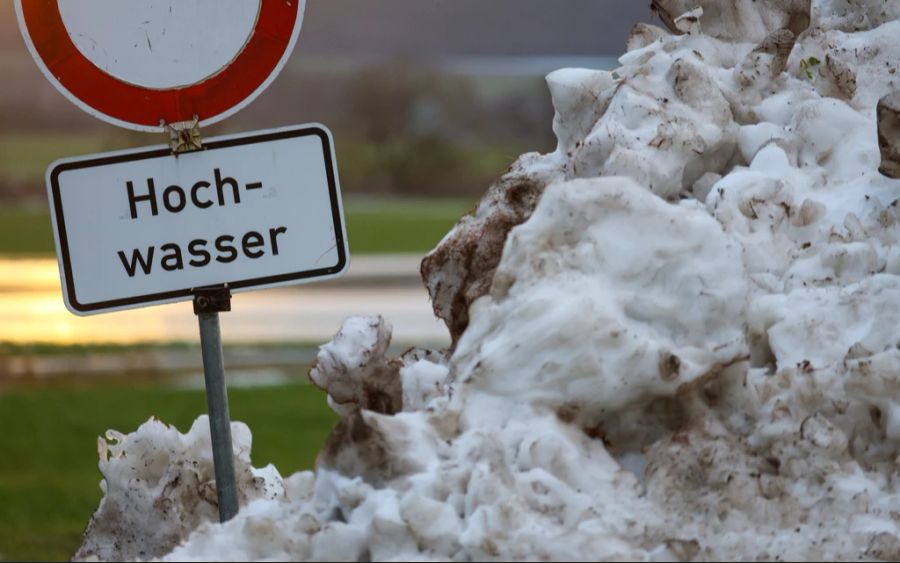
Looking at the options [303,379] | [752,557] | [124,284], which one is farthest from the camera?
[303,379]

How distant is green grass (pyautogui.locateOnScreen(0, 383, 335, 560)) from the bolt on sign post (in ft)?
12.7

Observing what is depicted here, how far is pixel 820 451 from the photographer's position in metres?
2.17

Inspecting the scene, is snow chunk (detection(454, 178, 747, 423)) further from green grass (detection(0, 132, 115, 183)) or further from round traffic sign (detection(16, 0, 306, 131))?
green grass (detection(0, 132, 115, 183))

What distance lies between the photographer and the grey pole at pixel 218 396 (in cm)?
261

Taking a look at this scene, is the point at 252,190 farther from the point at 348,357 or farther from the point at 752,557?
the point at 752,557

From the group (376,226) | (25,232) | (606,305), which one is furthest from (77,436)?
(376,226)

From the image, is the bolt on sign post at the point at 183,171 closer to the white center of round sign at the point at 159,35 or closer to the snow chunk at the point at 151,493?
the white center of round sign at the point at 159,35

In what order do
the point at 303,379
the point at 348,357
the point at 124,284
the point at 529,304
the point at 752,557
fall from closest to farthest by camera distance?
the point at 752,557, the point at 529,304, the point at 348,357, the point at 124,284, the point at 303,379

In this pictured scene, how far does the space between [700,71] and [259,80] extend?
0.78 metres

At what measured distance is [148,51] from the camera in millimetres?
2713

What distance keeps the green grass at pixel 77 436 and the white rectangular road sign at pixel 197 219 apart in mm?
3874

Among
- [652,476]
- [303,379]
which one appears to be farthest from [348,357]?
[303,379]

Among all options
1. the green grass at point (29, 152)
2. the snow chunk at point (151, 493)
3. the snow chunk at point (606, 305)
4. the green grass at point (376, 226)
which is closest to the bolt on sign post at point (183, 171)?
the snow chunk at point (151, 493)

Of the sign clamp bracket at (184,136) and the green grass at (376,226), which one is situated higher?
the sign clamp bracket at (184,136)
